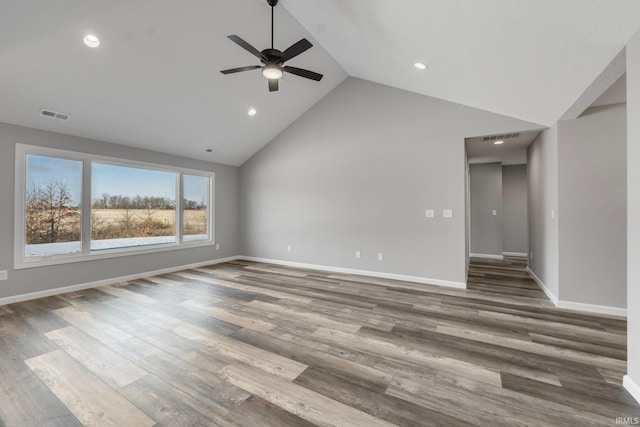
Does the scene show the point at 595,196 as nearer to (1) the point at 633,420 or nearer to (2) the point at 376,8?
(1) the point at 633,420

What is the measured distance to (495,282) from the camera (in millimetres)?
4582

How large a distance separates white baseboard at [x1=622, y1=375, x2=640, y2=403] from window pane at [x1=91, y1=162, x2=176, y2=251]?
21.4ft

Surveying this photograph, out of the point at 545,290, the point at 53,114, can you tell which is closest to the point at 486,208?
the point at 545,290

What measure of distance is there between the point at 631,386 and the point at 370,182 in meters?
3.85

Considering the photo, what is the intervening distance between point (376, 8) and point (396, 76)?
163 centimetres

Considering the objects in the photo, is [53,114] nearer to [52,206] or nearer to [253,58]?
[52,206]

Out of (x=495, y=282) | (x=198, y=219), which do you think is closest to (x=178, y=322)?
(x=198, y=219)

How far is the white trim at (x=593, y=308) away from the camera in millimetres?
3123

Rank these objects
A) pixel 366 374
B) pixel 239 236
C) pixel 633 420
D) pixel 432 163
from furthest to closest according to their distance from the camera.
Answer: pixel 239 236 < pixel 432 163 < pixel 366 374 < pixel 633 420

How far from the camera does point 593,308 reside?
3.23m

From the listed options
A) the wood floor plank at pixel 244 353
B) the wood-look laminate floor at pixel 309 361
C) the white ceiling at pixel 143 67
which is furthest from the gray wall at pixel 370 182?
the wood floor plank at pixel 244 353

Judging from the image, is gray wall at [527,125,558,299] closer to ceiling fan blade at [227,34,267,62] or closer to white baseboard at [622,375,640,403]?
white baseboard at [622,375,640,403]

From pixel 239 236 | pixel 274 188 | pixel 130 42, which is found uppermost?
pixel 130 42

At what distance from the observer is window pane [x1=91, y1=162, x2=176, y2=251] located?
4.54 metres
